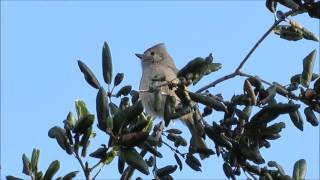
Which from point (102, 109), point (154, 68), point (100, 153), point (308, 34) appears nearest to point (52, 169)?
point (100, 153)

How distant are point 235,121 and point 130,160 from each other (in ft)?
2.30

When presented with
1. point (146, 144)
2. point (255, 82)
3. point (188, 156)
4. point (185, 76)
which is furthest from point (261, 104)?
point (188, 156)

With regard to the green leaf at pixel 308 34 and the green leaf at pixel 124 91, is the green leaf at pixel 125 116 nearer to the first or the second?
the green leaf at pixel 124 91

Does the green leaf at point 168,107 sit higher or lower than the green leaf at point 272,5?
lower

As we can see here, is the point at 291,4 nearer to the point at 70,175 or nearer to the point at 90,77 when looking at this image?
the point at 90,77

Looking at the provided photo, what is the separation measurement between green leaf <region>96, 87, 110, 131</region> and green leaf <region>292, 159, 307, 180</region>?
3.84ft

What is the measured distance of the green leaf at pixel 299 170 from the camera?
11.8ft

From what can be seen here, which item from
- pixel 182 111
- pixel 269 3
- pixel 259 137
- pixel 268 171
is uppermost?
pixel 269 3

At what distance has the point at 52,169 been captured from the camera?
3260 mm

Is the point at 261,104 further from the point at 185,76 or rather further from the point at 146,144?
the point at 146,144

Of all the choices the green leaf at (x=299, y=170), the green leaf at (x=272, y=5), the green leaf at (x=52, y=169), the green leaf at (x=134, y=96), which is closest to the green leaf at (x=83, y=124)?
the green leaf at (x=52, y=169)

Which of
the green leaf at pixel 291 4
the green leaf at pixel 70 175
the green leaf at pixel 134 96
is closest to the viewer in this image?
the green leaf at pixel 70 175

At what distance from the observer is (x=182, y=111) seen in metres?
3.54

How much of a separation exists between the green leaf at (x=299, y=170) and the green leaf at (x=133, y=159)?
0.98 meters
